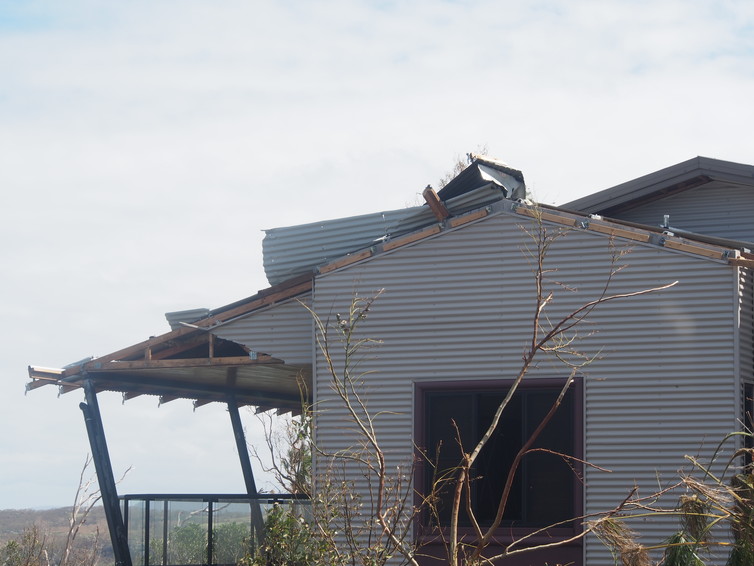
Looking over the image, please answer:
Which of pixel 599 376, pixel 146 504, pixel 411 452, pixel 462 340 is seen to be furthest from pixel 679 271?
pixel 146 504

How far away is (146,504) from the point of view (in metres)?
15.3

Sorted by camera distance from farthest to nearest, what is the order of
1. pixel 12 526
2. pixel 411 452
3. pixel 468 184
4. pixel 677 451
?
1. pixel 12 526
2. pixel 468 184
3. pixel 411 452
4. pixel 677 451

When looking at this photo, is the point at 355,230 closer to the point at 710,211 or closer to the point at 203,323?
the point at 203,323

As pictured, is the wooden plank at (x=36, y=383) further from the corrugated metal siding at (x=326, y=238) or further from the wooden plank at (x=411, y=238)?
the wooden plank at (x=411, y=238)

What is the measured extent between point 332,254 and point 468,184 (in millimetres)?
2051

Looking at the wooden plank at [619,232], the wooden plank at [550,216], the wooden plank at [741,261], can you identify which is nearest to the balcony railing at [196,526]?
the wooden plank at [550,216]

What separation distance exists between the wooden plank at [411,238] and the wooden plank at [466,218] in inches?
7.0

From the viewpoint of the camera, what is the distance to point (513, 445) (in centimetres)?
1302

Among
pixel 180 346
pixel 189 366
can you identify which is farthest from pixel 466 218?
pixel 180 346

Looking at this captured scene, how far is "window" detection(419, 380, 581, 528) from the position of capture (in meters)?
12.8

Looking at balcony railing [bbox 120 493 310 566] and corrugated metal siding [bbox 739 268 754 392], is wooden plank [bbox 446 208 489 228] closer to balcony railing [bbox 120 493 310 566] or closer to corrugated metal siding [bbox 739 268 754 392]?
corrugated metal siding [bbox 739 268 754 392]

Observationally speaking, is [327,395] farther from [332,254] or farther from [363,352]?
[332,254]

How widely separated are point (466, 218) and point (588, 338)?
213 cm

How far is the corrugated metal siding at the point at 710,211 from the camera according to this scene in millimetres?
16172
